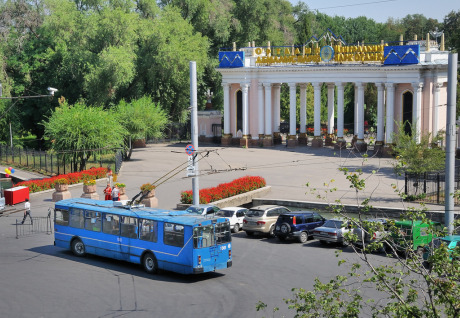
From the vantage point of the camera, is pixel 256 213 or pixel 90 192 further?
pixel 90 192

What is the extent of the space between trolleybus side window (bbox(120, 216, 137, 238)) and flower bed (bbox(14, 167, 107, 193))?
16.2 meters

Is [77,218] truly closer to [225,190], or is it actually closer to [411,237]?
[225,190]

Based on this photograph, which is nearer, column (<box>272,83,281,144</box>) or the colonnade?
the colonnade

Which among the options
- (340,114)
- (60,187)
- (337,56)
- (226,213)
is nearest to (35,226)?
(60,187)

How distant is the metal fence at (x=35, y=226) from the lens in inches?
1393

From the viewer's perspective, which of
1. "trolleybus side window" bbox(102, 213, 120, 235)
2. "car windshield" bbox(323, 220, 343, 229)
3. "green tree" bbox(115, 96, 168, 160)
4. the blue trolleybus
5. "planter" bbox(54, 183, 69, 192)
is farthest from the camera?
"green tree" bbox(115, 96, 168, 160)

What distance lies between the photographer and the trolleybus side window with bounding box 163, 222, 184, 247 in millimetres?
26125

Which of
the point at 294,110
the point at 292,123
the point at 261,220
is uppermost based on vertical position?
the point at 294,110

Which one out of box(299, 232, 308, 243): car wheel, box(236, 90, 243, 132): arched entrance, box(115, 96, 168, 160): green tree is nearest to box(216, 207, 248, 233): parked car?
box(299, 232, 308, 243): car wheel

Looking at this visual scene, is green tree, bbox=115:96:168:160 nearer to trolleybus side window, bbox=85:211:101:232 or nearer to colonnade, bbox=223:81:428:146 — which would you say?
colonnade, bbox=223:81:428:146

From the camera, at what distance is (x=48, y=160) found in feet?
189

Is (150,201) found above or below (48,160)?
below

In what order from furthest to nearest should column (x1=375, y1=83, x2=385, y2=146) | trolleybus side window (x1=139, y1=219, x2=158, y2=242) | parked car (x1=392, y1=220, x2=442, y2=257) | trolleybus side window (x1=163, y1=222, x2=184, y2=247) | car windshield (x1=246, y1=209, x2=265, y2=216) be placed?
column (x1=375, y1=83, x2=385, y2=146)
car windshield (x1=246, y1=209, x2=265, y2=216)
trolleybus side window (x1=139, y1=219, x2=158, y2=242)
trolleybus side window (x1=163, y1=222, x2=184, y2=247)
parked car (x1=392, y1=220, x2=442, y2=257)

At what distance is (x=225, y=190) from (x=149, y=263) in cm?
1378
